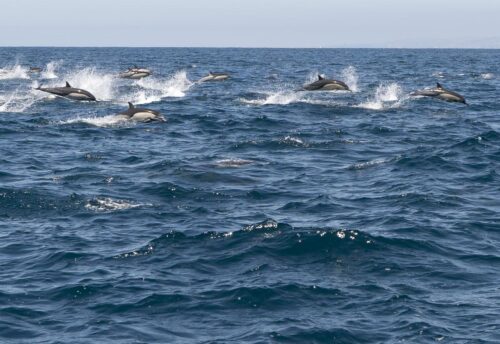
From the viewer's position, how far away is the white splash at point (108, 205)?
17391 mm

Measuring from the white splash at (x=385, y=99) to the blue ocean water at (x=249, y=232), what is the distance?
7.26 meters

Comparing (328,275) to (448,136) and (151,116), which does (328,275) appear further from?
(151,116)

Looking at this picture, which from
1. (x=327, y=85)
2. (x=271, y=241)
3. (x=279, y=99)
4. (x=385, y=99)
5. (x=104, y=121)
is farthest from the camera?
(x=385, y=99)

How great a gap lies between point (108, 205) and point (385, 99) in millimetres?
28085

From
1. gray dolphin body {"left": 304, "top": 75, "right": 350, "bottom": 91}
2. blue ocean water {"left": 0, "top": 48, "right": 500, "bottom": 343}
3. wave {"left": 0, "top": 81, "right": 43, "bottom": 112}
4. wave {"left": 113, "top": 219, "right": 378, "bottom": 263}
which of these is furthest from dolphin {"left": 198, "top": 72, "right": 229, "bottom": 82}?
wave {"left": 113, "top": 219, "right": 378, "bottom": 263}

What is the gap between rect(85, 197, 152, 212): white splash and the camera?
17.4m

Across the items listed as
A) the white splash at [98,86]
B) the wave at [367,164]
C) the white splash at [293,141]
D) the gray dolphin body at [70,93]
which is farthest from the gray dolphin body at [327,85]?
the wave at [367,164]

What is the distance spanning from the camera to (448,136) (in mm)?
28594

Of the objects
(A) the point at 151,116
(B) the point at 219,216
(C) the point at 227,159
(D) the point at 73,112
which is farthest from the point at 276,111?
(B) the point at 219,216

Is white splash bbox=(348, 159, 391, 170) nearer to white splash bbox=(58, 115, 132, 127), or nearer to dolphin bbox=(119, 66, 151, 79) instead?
white splash bbox=(58, 115, 132, 127)

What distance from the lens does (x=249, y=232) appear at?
15359 mm

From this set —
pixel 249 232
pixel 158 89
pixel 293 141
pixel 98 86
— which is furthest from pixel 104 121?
pixel 158 89

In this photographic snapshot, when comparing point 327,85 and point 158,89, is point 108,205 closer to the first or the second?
point 327,85

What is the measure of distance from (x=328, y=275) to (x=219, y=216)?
4.35m
